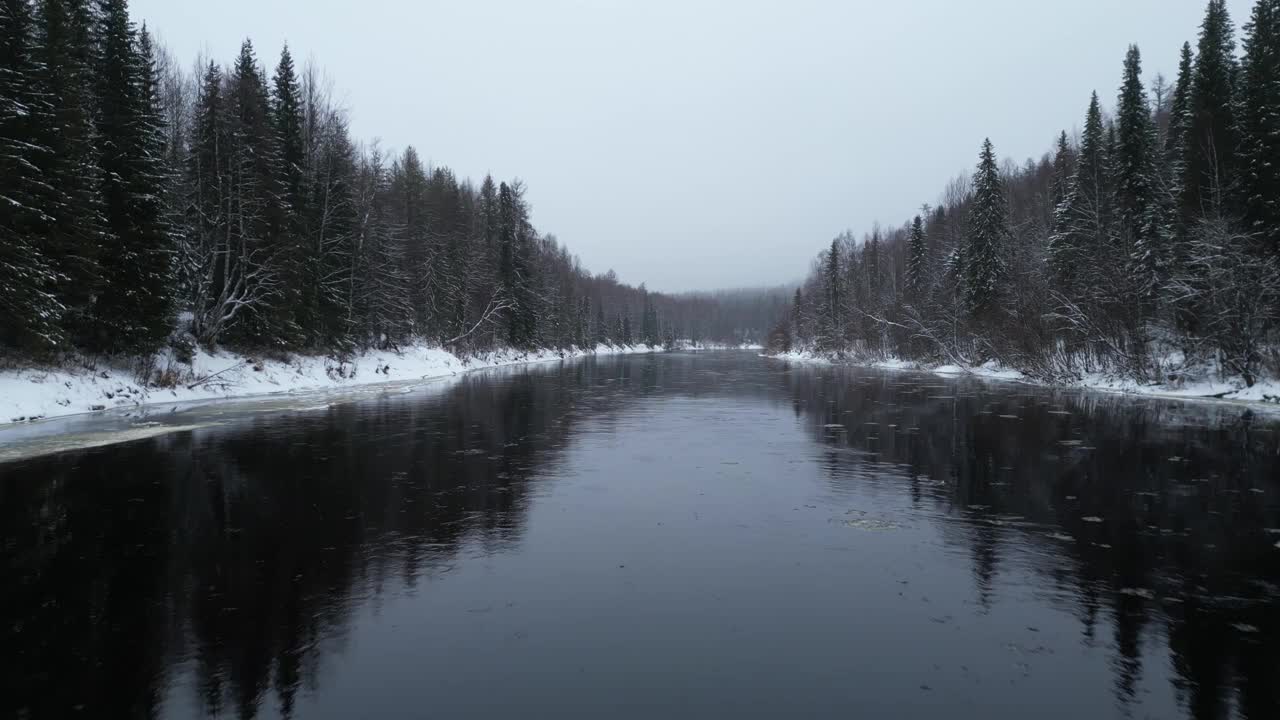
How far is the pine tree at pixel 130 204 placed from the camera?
22.7m

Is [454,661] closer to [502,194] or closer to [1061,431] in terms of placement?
[1061,431]

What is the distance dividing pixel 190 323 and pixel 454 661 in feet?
107

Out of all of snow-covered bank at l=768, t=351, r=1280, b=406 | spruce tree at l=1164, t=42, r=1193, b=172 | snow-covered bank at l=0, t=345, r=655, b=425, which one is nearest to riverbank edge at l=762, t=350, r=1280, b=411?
snow-covered bank at l=768, t=351, r=1280, b=406

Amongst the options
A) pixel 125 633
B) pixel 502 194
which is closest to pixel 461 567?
pixel 125 633

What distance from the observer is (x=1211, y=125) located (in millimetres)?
33188

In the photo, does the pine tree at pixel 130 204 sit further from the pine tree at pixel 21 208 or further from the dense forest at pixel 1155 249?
the dense forest at pixel 1155 249

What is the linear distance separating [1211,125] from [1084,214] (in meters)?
10.8

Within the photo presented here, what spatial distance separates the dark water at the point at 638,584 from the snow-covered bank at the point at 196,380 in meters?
9.70

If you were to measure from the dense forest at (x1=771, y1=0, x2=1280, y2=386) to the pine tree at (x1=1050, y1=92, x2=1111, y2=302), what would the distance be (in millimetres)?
150

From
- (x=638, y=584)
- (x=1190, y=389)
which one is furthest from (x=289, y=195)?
(x=1190, y=389)

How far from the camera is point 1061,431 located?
16.5m

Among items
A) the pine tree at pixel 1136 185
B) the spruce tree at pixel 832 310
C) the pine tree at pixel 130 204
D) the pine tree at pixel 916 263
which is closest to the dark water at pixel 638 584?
the pine tree at pixel 130 204

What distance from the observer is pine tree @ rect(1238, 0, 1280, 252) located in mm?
28828

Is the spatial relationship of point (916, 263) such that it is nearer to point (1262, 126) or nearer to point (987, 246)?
A: point (987, 246)
